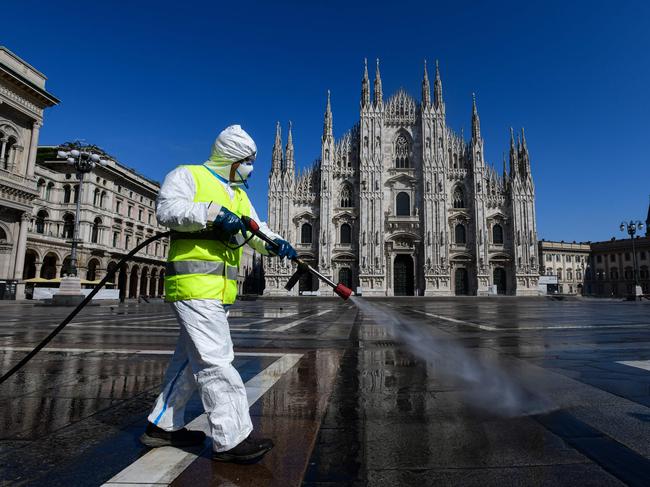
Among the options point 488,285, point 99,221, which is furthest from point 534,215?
point 99,221

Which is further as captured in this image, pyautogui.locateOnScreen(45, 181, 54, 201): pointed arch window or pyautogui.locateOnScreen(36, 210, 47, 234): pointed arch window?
pyautogui.locateOnScreen(45, 181, 54, 201): pointed arch window

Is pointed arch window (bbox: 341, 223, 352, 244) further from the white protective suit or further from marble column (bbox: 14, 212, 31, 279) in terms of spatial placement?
the white protective suit

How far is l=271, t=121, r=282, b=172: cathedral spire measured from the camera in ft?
133

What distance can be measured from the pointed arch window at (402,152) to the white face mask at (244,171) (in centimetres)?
4025

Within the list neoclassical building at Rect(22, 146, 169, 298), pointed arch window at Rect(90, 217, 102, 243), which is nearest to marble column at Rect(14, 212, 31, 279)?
neoclassical building at Rect(22, 146, 169, 298)

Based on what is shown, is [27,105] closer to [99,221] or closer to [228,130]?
[99,221]

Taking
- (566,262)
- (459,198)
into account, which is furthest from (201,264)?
(566,262)

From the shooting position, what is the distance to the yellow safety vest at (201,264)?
Result: 210cm

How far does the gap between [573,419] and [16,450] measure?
2953 mm

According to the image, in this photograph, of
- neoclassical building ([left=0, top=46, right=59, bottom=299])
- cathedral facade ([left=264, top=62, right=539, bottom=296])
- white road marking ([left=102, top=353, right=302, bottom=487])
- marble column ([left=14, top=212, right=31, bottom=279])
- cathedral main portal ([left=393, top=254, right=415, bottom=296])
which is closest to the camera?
white road marking ([left=102, top=353, right=302, bottom=487])

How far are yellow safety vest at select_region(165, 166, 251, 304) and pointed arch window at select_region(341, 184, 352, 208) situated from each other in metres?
38.8

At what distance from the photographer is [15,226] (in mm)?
26000

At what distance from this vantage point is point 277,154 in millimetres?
41312

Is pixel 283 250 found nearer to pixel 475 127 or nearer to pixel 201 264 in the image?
pixel 201 264
